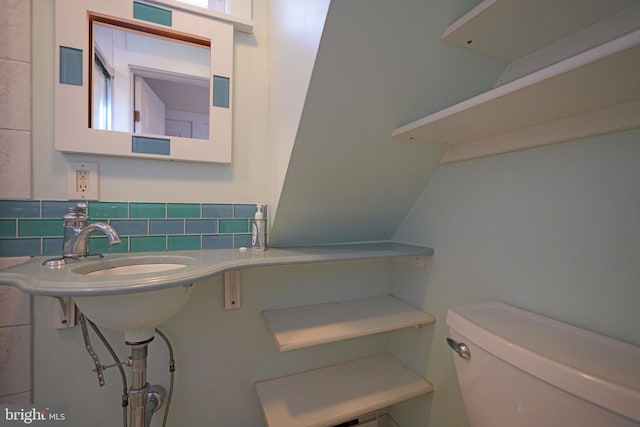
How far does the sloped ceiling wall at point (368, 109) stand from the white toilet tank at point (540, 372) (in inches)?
21.7

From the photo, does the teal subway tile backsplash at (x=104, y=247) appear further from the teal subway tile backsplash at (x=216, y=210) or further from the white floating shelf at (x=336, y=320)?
the white floating shelf at (x=336, y=320)

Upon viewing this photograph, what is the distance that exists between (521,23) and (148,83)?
119 centimetres

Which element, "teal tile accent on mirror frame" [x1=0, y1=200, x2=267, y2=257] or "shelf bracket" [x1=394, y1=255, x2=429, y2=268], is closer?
"teal tile accent on mirror frame" [x1=0, y1=200, x2=267, y2=257]

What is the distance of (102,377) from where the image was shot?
2.62 ft

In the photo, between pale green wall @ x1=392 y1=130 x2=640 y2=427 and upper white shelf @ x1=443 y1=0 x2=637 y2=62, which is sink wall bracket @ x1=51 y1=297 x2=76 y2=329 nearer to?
pale green wall @ x1=392 y1=130 x2=640 y2=427

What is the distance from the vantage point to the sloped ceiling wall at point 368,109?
637mm

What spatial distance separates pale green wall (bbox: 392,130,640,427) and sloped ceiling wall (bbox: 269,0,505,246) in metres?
0.23

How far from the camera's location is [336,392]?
101 cm

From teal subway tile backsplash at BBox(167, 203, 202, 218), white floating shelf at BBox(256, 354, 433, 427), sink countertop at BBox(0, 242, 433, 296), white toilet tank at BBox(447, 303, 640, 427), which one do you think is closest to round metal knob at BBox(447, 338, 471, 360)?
white toilet tank at BBox(447, 303, 640, 427)

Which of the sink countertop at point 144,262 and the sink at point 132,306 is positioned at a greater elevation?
the sink countertop at point 144,262

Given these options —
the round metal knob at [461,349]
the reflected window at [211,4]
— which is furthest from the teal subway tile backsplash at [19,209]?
the round metal knob at [461,349]

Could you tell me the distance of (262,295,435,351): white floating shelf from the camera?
2.95 feet

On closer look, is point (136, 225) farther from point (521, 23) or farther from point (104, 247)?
point (521, 23)

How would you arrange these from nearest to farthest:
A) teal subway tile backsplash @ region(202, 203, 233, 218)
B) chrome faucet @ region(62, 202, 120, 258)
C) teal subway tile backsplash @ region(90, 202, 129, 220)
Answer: chrome faucet @ region(62, 202, 120, 258) → teal subway tile backsplash @ region(90, 202, 129, 220) → teal subway tile backsplash @ region(202, 203, 233, 218)
